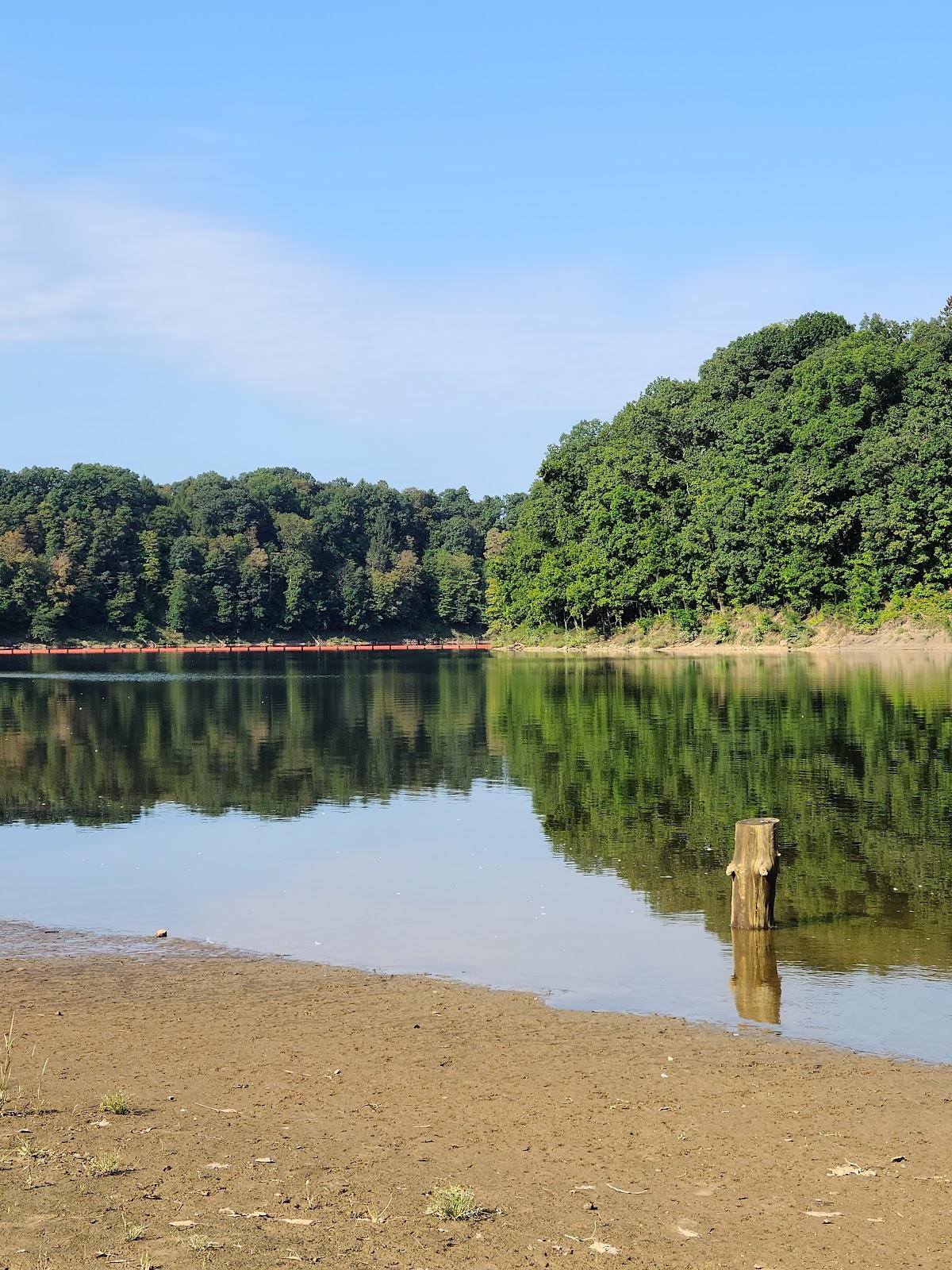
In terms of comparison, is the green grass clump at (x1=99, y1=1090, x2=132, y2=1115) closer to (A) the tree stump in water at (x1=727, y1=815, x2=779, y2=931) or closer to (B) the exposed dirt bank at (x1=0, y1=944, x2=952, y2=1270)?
(B) the exposed dirt bank at (x1=0, y1=944, x2=952, y2=1270)

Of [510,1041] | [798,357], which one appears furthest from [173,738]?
[798,357]

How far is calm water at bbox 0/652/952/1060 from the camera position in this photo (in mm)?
13898

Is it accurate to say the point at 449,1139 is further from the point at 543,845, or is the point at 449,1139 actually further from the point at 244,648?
the point at 244,648

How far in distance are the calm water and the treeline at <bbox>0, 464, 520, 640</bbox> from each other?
122 meters

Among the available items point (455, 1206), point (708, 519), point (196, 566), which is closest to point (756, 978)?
point (455, 1206)

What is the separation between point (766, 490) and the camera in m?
103

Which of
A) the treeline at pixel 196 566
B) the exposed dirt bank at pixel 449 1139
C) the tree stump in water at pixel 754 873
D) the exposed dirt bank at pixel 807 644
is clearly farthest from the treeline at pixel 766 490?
the exposed dirt bank at pixel 449 1139

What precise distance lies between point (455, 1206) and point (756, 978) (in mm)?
6869

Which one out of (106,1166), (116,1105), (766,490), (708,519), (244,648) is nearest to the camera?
(106,1166)

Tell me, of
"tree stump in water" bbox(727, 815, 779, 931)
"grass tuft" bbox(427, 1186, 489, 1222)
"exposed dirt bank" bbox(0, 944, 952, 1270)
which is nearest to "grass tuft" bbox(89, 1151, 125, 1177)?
"exposed dirt bank" bbox(0, 944, 952, 1270)

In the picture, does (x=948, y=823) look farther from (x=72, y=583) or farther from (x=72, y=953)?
(x=72, y=583)

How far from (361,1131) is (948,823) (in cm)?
1642

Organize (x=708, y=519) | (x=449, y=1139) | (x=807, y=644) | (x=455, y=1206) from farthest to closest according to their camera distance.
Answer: (x=708, y=519) → (x=807, y=644) → (x=449, y=1139) → (x=455, y=1206)

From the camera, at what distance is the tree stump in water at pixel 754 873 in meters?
14.5
